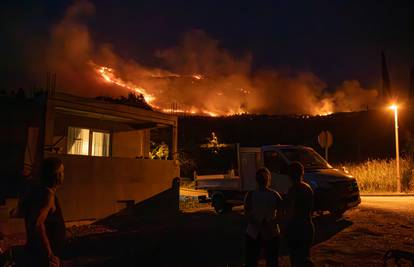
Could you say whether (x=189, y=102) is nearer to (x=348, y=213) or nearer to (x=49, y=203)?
(x=348, y=213)

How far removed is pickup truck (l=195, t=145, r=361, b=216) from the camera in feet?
34.4

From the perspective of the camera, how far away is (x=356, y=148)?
45250 mm

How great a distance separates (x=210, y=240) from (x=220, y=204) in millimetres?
4892

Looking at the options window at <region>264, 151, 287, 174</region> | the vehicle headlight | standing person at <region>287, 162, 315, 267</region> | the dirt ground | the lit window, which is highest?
the lit window

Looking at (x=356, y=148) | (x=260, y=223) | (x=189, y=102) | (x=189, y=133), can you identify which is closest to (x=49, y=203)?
(x=260, y=223)

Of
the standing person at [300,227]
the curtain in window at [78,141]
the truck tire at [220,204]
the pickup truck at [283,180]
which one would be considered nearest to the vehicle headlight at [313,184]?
the pickup truck at [283,180]

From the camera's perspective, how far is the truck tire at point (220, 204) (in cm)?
1369

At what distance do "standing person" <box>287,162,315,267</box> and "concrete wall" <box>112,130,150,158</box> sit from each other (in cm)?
1185

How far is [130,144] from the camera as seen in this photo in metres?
16.7

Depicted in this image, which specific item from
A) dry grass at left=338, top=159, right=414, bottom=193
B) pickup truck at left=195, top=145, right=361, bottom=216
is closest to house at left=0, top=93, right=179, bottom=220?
pickup truck at left=195, top=145, right=361, bottom=216

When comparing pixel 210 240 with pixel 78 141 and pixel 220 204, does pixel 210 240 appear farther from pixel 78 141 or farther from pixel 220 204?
pixel 78 141

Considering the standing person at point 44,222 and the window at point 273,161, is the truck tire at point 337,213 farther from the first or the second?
the standing person at point 44,222

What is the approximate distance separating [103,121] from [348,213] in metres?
9.73

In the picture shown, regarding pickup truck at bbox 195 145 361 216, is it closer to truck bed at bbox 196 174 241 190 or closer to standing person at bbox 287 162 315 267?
truck bed at bbox 196 174 241 190
